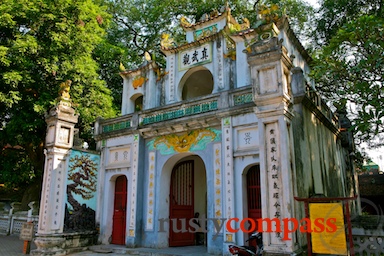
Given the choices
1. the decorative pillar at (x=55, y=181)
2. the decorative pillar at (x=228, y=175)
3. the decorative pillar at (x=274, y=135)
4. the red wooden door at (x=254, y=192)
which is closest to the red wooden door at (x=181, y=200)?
the decorative pillar at (x=228, y=175)

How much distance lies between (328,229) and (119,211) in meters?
7.58

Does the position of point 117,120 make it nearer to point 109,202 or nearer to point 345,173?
point 109,202

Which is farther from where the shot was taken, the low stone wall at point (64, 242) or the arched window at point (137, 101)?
the arched window at point (137, 101)

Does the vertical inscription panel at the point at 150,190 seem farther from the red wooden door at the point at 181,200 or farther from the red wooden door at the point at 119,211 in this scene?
the red wooden door at the point at 119,211

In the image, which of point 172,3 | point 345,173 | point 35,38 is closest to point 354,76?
point 345,173

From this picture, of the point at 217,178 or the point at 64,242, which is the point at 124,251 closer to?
the point at 64,242

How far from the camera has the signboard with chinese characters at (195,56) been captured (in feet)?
39.3

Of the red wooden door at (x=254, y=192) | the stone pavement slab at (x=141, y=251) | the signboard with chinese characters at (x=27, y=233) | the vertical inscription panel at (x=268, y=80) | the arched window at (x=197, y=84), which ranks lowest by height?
the stone pavement slab at (x=141, y=251)

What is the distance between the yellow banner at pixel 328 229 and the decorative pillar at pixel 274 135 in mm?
421

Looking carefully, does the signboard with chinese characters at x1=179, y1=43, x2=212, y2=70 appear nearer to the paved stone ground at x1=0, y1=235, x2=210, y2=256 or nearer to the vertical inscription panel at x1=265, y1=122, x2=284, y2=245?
the vertical inscription panel at x1=265, y1=122, x2=284, y2=245

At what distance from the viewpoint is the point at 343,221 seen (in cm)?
583

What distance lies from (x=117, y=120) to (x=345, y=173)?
9475 mm

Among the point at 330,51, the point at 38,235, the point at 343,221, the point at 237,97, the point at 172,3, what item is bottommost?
the point at 38,235

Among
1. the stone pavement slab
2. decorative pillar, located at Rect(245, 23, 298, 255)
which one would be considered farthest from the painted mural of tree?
decorative pillar, located at Rect(245, 23, 298, 255)
